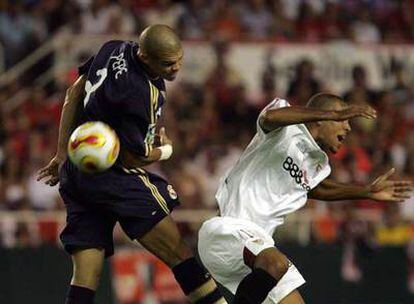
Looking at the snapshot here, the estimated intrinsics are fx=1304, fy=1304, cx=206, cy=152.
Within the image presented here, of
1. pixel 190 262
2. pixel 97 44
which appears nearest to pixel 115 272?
pixel 97 44

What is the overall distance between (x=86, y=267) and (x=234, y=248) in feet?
2.99

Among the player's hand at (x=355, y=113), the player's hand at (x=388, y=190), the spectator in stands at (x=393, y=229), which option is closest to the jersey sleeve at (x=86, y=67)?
the player's hand at (x=355, y=113)

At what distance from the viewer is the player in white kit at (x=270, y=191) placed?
7895 mm

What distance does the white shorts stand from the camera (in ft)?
25.9

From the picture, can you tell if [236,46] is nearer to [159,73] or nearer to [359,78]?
[359,78]

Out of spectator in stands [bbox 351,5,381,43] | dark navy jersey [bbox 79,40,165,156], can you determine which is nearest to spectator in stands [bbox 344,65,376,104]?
spectator in stands [bbox 351,5,381,43]

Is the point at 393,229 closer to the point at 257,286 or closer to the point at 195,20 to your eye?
the point at 195,20

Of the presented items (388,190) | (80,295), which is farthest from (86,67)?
(388,190)

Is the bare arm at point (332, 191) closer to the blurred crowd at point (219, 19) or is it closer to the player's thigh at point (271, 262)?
the player's thigh at point (271, 262)

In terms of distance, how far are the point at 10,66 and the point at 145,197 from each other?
25.3 feet

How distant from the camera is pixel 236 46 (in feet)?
52.1

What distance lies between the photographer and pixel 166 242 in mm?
8062

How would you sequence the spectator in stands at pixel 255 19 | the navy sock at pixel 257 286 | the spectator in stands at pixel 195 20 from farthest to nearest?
the spectator in stands at pixel 255 19, the spectator in stands at pixel 195 20, the navy sock at pixel 257 286

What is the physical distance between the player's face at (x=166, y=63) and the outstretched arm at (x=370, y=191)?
4.30 ft
